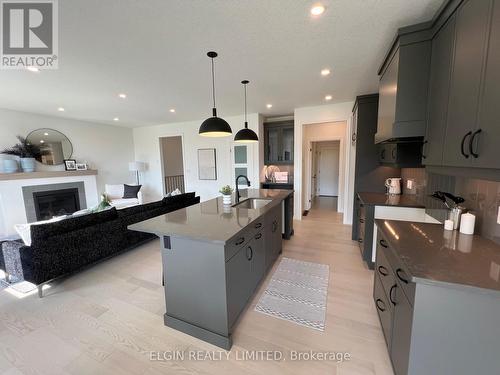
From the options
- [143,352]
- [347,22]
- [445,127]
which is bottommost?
[143,352]

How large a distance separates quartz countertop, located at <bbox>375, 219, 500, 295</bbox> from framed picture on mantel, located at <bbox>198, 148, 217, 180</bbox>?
5020mm

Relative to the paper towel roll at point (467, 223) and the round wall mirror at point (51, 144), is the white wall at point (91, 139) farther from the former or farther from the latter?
the paper towel roll at point (467, 223)

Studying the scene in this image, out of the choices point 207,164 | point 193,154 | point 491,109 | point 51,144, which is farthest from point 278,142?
point 51,144

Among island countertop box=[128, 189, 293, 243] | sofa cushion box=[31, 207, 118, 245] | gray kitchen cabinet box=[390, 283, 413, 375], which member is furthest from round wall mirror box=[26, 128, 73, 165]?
gray kitchen cabinet box=[390, 283, 413, 375]

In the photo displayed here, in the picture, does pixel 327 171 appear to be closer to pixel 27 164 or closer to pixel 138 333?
pixel 138 333

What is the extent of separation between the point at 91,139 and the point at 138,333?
6.22 meters

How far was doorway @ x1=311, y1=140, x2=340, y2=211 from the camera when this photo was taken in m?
7.81

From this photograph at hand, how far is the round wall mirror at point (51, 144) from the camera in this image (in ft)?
16.2

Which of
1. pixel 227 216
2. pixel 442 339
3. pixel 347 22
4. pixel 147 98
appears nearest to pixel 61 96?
pixel 147 98

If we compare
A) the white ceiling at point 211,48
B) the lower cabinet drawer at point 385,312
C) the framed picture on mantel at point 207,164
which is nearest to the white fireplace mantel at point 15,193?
the white ceiling at point 211,48

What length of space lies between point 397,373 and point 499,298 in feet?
2.61

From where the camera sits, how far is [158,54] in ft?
7.60

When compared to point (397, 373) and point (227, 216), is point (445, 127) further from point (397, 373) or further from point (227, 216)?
point (227, 216)

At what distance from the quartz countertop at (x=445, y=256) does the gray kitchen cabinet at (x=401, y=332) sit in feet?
0.72
